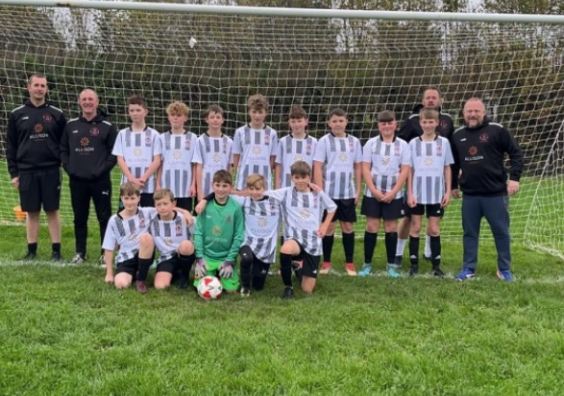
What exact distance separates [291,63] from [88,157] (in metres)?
3.63

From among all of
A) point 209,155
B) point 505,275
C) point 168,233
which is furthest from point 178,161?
point 505,275

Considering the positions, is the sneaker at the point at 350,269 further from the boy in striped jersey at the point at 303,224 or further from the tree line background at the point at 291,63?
the tree line background at the point at 291,63

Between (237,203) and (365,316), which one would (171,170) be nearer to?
(237,203)

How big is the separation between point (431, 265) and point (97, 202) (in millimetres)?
3265

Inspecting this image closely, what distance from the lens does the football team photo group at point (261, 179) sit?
4914 millimetres

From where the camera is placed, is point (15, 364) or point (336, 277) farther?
point (336, 277)

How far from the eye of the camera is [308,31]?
7426 millimetres

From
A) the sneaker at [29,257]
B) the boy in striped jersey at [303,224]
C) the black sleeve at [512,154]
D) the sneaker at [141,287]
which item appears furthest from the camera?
the sneaker at [29,257]

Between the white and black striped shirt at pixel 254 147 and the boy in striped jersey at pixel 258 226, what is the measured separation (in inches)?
20.2

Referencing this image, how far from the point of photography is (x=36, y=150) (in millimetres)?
5457

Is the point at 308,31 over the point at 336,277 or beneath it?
over

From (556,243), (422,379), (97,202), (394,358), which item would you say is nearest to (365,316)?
(394,358)

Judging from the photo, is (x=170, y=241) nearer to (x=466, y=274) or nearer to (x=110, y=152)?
(x=110, y=152)

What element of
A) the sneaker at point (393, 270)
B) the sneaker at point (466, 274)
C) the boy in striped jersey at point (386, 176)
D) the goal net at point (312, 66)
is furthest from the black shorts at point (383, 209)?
the goal net at point (312, 66)
